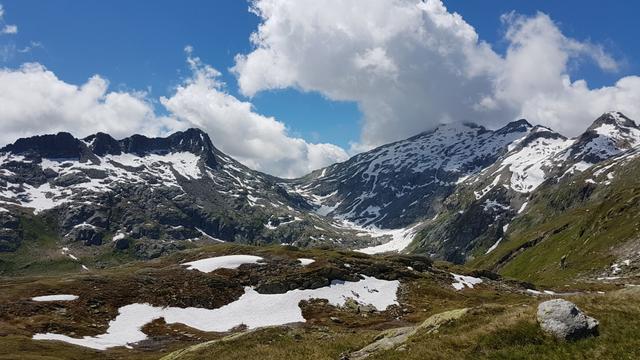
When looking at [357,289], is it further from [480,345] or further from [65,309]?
[480,345]

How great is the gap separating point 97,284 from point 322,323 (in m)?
45.7

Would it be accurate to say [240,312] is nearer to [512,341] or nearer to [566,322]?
[512,341]

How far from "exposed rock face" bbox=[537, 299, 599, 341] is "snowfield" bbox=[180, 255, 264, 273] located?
312ft

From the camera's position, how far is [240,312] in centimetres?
9125

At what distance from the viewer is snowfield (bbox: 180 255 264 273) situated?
370ft

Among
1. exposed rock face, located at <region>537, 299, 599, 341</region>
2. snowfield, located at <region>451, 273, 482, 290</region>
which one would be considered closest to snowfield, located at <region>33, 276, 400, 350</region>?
snowfield, located at <region>451, 273, 482, 290</region>

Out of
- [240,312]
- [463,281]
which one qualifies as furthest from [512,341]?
[463,281]

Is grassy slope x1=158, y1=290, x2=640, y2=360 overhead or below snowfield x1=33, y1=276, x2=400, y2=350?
below

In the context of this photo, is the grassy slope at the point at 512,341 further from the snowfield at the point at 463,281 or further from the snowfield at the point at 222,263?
the snowfield at the point at 463,281

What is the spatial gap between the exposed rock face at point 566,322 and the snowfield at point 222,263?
9522 centimetres

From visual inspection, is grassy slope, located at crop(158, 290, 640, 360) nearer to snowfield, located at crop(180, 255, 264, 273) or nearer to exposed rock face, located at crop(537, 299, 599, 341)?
exposed rock face, located at crop(537, 299, 599, 341)

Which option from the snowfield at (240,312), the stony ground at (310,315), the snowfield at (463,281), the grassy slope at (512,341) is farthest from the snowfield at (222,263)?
the grassy slope at (512,341)

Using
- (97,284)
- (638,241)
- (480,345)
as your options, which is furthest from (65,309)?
(638,241)

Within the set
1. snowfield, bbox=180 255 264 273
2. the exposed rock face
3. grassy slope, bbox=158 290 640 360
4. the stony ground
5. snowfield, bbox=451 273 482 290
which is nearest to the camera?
grassy slope, bbox=158 290 640 360
